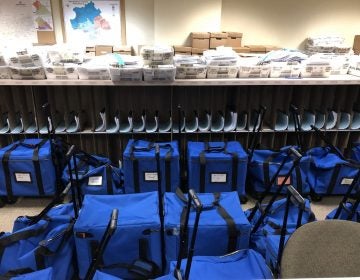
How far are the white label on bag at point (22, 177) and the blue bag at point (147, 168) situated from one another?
2.48ft

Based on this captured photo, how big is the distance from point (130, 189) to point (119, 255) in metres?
0.78

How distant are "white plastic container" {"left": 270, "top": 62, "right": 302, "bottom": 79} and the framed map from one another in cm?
344

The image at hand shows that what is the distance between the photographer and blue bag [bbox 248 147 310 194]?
2467 mm

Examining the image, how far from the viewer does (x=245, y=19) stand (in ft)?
17.9

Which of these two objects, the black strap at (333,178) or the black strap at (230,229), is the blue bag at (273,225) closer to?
the black strap at (230,229)

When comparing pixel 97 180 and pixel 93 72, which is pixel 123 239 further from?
pixel 93 72

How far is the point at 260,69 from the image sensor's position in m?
2.56

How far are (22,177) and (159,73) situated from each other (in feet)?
4.39

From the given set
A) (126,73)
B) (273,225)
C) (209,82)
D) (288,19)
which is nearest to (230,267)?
(273,225)

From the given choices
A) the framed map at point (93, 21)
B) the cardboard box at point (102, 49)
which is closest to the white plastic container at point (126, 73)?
the cardboard box at point (102, 49)

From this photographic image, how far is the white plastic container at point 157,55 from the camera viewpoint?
2398 mm

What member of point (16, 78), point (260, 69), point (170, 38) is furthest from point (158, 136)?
point (170, 38)

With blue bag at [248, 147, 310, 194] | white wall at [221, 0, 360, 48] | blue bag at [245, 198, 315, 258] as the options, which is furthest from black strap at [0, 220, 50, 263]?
white wall at [221, 0, 360, 48]

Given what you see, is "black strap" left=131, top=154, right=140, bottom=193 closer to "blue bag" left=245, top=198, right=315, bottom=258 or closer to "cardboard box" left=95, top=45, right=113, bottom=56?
"blue bag" left=245, top=198, right=315, bottom=258
